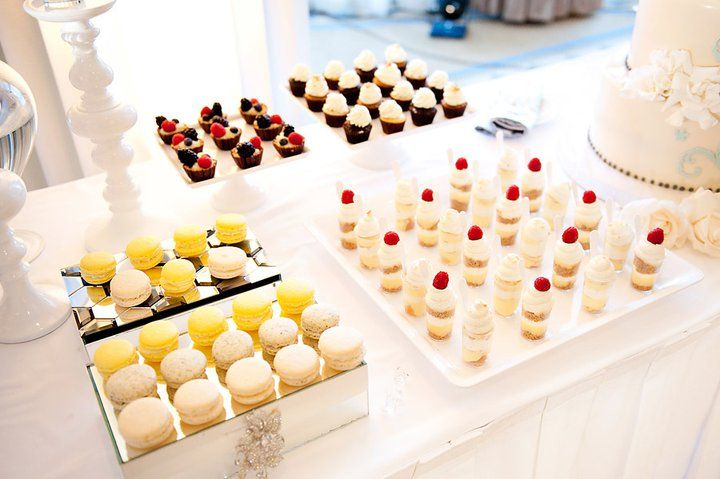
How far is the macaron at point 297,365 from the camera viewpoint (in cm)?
98

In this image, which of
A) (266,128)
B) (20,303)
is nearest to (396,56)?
(266,128)

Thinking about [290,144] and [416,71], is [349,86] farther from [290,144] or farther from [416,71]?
[290,144]

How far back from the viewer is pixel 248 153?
1471mm

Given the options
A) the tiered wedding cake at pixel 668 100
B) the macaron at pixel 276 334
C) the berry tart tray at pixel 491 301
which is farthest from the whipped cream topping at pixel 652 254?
the macaron at pixel 276 334

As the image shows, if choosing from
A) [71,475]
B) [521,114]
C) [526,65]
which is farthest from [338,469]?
[526,65]

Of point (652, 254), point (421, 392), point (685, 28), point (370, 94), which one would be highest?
point (685, 28)

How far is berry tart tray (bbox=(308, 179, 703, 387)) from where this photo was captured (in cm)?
116

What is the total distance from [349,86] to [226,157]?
0.43m

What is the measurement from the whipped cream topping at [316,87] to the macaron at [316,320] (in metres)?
0.78

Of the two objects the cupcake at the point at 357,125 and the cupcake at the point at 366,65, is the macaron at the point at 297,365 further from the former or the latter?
the cupcake at the point at 366,65

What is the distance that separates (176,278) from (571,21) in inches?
194

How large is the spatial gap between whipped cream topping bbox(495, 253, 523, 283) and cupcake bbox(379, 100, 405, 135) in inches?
20.4

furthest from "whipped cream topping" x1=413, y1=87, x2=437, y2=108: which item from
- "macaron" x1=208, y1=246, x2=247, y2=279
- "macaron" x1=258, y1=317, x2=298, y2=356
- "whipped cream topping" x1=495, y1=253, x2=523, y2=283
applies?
"macaron" x1=258, y1=317, x2=298, y2=356

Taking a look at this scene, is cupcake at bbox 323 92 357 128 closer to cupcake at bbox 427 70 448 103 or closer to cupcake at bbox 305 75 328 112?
cupcake at bbox 305 75 328 112
